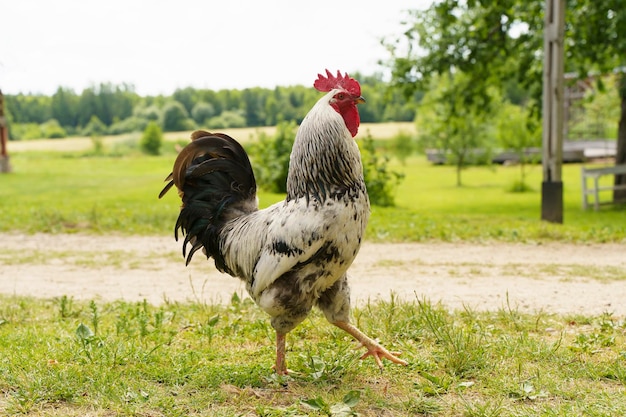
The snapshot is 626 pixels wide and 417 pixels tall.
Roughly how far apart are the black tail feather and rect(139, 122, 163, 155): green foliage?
3641 cm

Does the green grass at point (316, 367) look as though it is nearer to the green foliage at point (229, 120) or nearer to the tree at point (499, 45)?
the tree at point (499, 45)

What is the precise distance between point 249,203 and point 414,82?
Result: 454 inches

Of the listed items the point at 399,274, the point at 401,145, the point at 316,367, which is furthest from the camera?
the point at 401,145

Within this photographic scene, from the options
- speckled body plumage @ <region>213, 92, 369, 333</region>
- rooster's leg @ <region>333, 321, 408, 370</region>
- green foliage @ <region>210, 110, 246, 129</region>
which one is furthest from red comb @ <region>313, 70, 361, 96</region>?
green foliage @ <region>210, 110, 246, 129</region>

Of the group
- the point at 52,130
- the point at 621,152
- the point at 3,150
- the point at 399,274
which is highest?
the point at 52,130

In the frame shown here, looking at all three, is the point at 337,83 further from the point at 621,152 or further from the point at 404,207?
the point at 621,152

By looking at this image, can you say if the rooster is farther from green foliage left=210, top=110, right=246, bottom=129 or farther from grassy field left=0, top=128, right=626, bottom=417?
green foliage left=210, top=110, right=246, bottom=129

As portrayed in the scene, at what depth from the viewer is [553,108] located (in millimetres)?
12328

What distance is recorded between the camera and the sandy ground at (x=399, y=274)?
6797 millimetres

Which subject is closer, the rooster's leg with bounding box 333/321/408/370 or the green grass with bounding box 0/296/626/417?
the green grass with bounding box 0/296/626/417

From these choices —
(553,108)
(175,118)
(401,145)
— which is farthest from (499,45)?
(175,118)

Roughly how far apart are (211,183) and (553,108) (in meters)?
9.56

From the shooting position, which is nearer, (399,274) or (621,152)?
(399,274)

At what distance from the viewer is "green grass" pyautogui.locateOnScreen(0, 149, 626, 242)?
1101 cm
